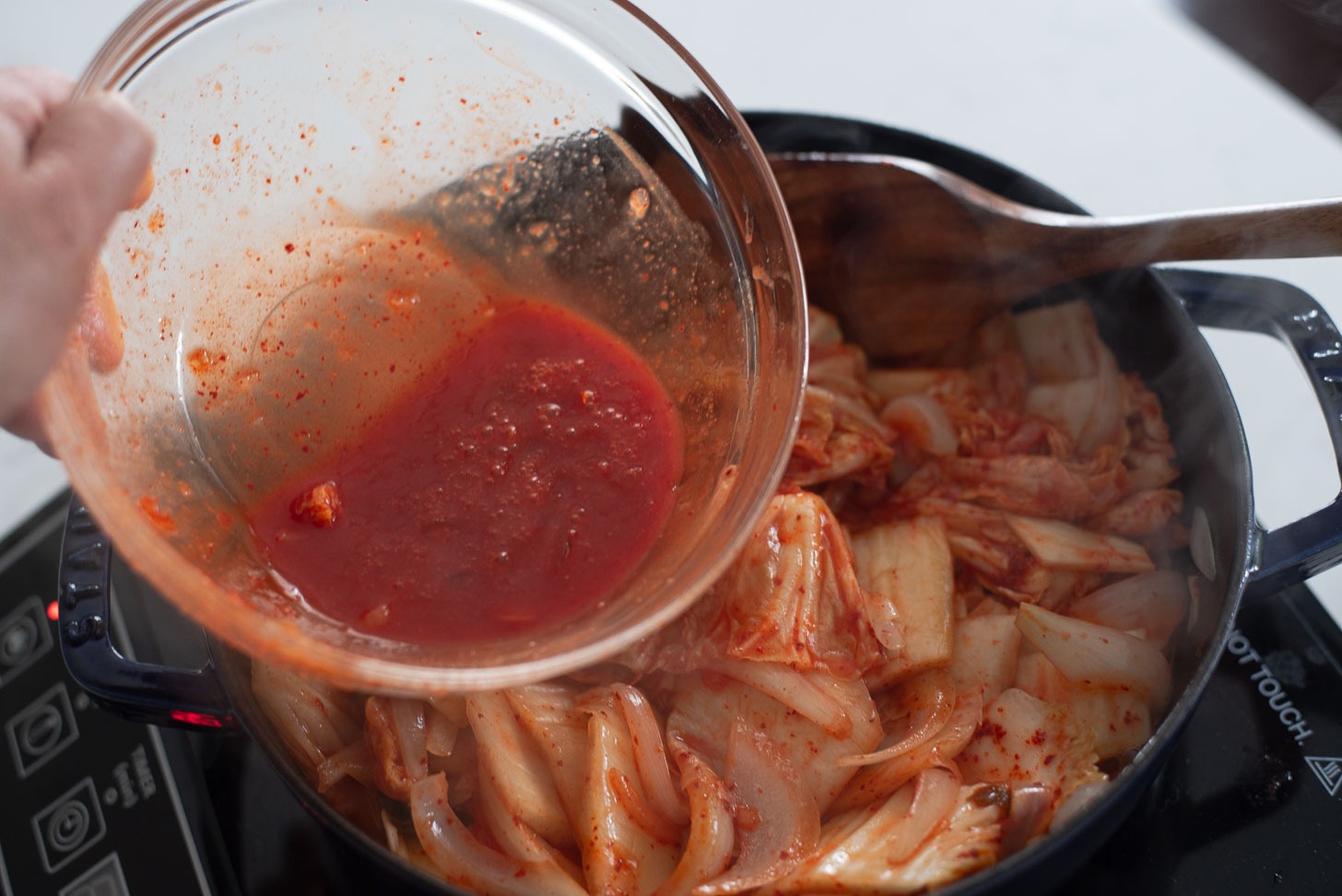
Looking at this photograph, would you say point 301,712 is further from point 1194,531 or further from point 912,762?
point 1194,531

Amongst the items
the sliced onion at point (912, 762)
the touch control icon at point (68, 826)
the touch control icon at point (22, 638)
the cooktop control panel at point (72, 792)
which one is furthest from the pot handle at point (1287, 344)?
the touch control icon at point (22, 638)

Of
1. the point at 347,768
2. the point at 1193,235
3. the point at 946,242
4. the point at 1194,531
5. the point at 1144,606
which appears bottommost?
the point at 347,768

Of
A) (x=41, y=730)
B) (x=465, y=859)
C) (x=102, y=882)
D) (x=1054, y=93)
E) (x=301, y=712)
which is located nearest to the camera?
(x=465, y=859)

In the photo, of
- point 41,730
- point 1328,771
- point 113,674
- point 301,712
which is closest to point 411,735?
point 301,712

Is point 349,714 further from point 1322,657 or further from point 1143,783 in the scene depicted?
point 1322,657

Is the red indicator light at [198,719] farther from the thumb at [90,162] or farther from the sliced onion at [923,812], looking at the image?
the sliced onion at [923,812]

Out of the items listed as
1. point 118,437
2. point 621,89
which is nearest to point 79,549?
point 118,437
